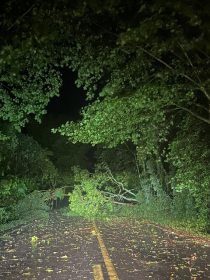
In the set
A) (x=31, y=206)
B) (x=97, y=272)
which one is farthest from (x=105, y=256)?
(x=31, y=206)

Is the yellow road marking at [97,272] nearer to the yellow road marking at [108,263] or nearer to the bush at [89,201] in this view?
the yellow road marking at [108,263]

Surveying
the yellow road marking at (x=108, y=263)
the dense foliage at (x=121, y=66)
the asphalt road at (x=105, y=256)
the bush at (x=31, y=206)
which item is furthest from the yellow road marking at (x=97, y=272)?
the bush at (x=31, y=206)

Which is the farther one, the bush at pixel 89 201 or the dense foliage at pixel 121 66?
the bush at pixel 89 201

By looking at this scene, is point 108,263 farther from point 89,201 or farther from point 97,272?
point 89,201

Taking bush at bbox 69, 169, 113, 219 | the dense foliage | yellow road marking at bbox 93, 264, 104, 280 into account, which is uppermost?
the dense foliage

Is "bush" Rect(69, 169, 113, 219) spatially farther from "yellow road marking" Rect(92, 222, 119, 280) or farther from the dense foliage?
"yellow road marking" Rect(92, 222, 119, 280)

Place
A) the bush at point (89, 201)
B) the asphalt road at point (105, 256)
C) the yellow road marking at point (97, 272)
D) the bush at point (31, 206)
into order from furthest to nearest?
1. the bush at point (31, 206)
2. the bush at point (89, 201)
3. the asphalt road at point (105, 256)
4. the yellow road marking at point (97, 272)

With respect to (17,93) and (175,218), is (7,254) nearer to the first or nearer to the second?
(17,93)

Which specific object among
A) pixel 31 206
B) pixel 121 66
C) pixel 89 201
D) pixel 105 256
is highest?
pixel 121 66

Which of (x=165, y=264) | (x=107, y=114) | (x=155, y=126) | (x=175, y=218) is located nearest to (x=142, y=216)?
(x=175, y=218)

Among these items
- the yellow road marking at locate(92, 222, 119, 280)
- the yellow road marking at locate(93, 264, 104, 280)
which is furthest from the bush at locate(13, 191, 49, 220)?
the yellow road marking at locate(93, 264, 104, 280)

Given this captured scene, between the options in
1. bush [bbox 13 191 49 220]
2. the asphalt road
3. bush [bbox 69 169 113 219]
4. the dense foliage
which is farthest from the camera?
bush [bbox 13 191 49 220]

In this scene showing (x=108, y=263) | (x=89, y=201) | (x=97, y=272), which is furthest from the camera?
(x=89, y=201)

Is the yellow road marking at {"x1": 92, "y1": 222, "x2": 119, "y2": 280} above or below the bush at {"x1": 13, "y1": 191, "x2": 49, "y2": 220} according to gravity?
below
